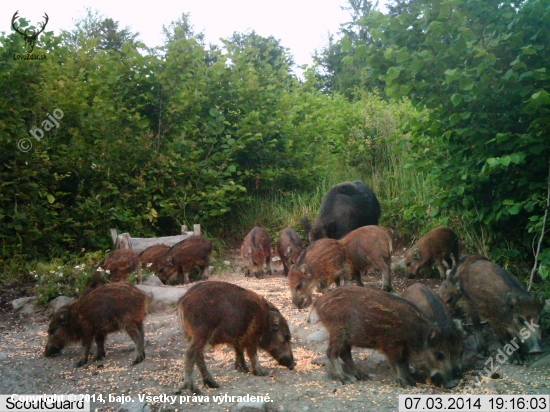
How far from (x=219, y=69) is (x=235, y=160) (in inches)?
70.1

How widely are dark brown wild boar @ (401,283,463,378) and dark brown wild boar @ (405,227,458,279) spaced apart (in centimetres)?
250

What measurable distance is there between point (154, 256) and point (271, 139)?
441 centimetres

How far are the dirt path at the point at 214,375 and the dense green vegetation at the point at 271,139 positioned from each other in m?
1.46

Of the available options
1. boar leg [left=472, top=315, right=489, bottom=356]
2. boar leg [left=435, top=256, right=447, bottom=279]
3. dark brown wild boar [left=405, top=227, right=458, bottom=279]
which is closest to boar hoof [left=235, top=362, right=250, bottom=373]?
boar leg [left=472, top=315, right=489, bottom=356]

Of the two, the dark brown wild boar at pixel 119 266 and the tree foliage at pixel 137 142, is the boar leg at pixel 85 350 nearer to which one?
the dark brown wild boar at pixel 119 266

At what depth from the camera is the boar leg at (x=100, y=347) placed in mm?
6043

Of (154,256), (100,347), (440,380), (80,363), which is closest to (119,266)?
(154,256)

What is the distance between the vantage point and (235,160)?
1253cm

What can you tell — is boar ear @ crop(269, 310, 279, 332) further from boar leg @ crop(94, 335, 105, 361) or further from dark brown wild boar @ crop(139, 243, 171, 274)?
dark brown wild boar @ crop(139, 243, 171, 274)

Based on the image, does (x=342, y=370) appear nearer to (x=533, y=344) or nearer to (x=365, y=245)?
(x=533, y=344)

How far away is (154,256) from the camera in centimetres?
940

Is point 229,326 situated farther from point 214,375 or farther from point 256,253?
point 256,253

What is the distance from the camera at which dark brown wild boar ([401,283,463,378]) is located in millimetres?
5301

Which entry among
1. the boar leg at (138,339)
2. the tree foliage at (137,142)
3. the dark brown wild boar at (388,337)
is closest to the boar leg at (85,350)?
the boar leg at (138,339)
